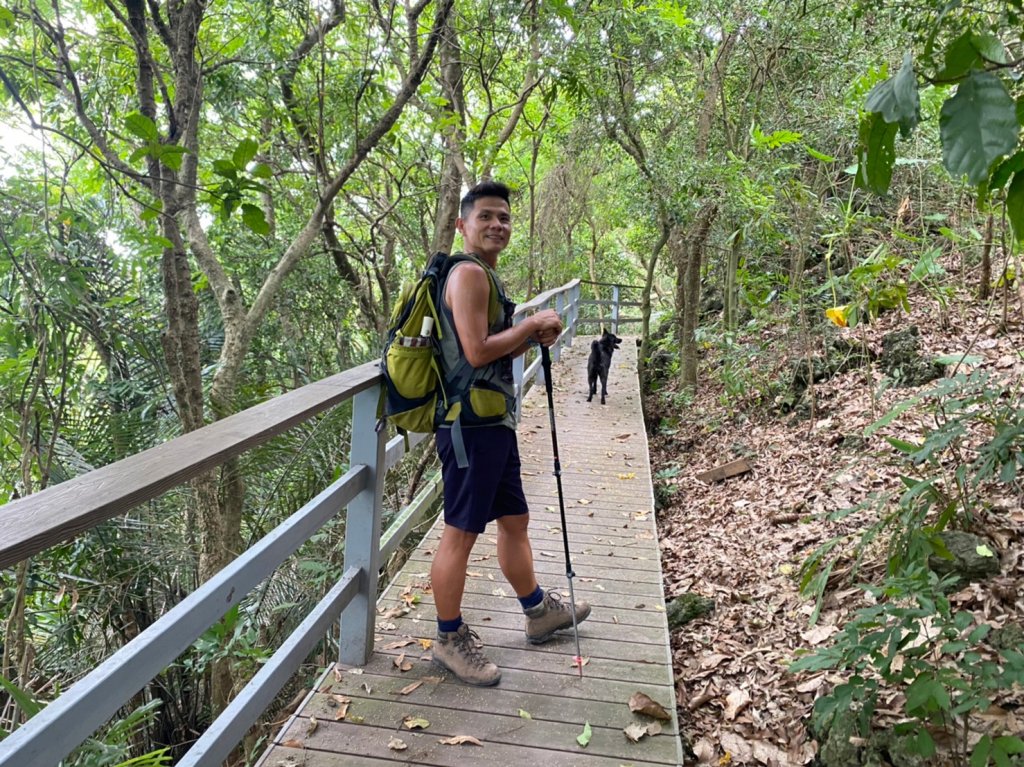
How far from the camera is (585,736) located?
237 cm

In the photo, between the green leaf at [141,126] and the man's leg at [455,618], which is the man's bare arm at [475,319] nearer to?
the man's leg at [455,618]

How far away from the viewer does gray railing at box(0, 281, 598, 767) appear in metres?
1.09

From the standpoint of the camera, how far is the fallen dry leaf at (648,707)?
2477 mm

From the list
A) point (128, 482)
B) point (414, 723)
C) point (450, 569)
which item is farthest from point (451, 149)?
point (128, 482)

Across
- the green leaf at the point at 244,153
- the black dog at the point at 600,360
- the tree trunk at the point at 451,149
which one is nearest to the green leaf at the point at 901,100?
the green leaf at the point at 244,153

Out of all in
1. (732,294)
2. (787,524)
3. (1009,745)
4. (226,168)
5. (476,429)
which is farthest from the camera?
(732,294)

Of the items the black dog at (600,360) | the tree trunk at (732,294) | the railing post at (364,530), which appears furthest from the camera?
the tree trunk at (732,294)

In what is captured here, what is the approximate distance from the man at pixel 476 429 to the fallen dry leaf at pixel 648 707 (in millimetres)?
532

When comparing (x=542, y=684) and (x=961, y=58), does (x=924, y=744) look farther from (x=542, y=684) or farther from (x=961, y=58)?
(x=961, y=58)

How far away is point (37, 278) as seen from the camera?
3684 mm

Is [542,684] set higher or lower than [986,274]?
lower

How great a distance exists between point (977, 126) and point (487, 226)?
69.9 inches

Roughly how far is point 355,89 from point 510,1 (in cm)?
167

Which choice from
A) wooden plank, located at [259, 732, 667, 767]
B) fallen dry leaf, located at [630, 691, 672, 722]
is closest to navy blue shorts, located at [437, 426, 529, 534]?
wooden plank, located at [259, 732, 667, 767]
